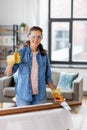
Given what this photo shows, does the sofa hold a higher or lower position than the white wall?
lower

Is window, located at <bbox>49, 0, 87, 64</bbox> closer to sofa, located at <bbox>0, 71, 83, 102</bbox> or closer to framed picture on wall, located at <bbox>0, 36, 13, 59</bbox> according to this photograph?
framed picture on wall, located at <bbox>0, 36, 13, 59</bbox>

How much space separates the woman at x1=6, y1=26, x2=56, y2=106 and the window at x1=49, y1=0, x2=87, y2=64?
4.41 metres

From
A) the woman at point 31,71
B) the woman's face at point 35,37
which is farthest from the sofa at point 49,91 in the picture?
the woman's face at point 35,37

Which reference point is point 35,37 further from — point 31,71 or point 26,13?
point 26,13

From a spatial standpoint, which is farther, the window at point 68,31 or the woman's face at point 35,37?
the window at point 68,31

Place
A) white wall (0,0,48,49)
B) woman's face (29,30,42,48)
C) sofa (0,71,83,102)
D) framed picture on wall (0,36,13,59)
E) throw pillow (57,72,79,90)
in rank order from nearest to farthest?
woman's face (29,30,42,48), sofa (0,71,83,102), throw pillow (57,72,79,90), white wall (0,0,48,49), framed picture on wall (0,36,13,59)

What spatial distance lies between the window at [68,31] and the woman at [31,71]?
4.41 metres

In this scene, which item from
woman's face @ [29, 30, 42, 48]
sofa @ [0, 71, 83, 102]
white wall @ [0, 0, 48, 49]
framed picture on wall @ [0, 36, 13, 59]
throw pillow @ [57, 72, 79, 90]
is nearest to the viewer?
woman's face @ [29, 30, 42, 48]

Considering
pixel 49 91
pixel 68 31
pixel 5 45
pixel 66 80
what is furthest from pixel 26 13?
pixel 49 91

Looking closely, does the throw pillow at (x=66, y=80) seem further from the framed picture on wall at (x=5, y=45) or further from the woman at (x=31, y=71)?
the woman at (x=31, y=71)

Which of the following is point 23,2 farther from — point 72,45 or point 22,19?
point 72,45

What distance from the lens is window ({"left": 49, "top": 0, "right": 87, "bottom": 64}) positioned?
6.98 m

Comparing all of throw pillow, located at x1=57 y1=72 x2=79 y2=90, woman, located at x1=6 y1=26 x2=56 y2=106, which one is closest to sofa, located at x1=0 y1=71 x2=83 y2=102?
throw pillow, located at x1=57 y1=72 x2=79 y2=90

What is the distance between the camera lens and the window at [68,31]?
698 cm
